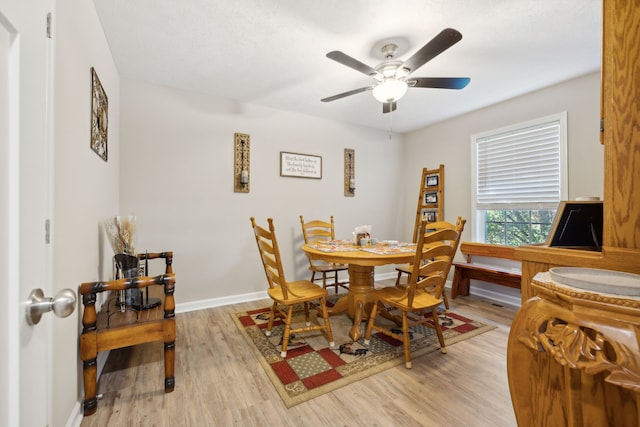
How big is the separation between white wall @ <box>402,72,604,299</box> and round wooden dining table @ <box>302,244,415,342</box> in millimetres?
1944

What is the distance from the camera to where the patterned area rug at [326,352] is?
5.60 feet

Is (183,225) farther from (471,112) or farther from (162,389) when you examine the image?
(471,112)

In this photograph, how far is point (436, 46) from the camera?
1.67 m

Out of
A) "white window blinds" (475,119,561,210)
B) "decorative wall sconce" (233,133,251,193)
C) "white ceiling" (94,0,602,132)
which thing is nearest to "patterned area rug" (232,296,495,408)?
"decorative wall sconce" (233,133,251,193)

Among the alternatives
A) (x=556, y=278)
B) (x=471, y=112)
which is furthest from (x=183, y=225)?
(x=471, y=112)

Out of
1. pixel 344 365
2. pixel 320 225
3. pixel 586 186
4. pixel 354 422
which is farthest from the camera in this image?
pixel 320 225

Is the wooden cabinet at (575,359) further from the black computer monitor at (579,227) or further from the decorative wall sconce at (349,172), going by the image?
the decorative wall sconce at (349,172)

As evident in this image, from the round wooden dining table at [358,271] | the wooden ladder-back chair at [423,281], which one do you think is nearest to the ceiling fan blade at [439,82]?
the wooden ladder-back chair at [423,281]

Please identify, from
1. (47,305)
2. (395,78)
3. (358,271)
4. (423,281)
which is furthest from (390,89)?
(47,305)

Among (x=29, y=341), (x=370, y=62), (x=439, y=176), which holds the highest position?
(x=370, y=62)

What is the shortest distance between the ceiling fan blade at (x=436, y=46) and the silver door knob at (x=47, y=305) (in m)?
1.99

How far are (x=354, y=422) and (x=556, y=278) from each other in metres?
1.29

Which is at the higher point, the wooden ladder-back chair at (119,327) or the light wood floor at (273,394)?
the wooden ladder-back chair at (119,327)

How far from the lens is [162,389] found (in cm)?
166
